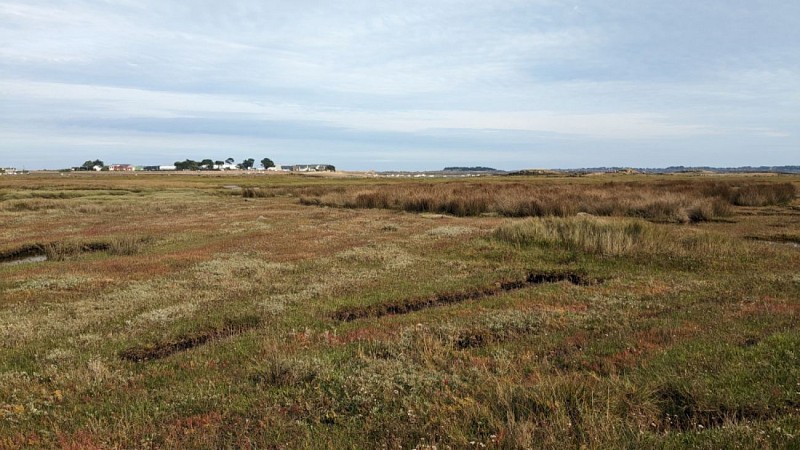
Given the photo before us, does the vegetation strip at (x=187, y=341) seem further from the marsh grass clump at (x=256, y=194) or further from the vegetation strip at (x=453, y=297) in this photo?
the marsh grass clump at (x=256, y=194)

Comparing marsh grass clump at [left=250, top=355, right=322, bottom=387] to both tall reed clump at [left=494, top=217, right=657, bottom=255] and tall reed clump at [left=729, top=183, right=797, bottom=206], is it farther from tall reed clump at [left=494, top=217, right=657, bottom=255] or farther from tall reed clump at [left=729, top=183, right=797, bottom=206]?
tall reed clump at [left=729, top=183, right=797, bottom=206]

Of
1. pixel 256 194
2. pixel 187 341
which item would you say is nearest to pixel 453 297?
pixel 187 341

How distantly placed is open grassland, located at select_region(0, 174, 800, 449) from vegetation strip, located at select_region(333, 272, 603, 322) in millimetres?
89

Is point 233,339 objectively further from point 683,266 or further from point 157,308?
point 683,266

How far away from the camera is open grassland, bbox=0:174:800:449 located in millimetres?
→ 6273

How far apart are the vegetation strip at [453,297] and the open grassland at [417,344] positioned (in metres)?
0.09

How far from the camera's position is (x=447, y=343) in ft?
32.1

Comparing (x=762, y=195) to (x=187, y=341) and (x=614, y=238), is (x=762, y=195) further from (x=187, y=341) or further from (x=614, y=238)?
(x=187, y=341)

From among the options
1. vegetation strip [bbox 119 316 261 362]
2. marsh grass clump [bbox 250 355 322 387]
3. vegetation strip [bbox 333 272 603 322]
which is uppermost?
marsh grass clump [bbox 250 355 322 387]

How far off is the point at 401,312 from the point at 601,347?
5.72m

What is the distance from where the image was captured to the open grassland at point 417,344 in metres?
6.27

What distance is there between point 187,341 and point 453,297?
756cm

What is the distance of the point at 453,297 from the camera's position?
1457 cm

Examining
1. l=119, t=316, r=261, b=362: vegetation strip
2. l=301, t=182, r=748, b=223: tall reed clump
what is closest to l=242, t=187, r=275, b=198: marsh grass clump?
l=301, t=182, r=748, b=223: tall reed clump
